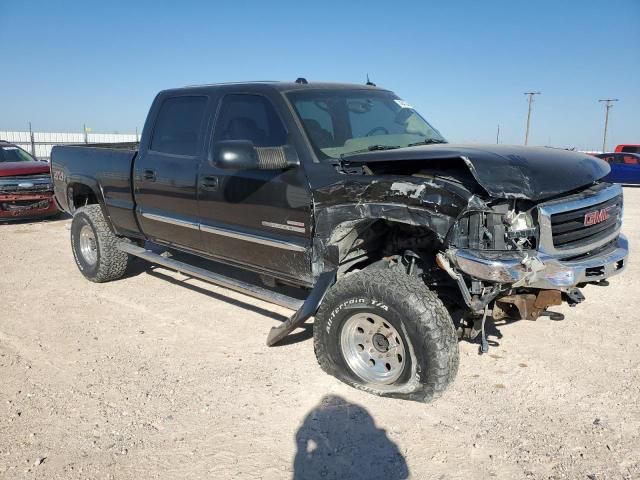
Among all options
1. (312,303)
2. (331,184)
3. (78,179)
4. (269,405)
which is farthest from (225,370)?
(78,179)

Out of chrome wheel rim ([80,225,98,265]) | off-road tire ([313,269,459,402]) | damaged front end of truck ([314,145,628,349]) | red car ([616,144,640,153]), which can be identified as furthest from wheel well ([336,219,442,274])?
red car ([616,144,640,153])

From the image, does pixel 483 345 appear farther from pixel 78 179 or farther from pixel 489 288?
pixel 78 179

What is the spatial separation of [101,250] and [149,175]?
4.81 ft

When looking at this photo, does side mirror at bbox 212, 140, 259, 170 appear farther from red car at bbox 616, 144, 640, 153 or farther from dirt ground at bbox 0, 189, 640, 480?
red car at bbox 616, 144, 640, 153

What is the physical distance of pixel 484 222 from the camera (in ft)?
9.98

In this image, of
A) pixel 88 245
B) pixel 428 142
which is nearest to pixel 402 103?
pixel 428 142

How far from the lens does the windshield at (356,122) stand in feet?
13.1

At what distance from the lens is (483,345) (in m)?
3.38

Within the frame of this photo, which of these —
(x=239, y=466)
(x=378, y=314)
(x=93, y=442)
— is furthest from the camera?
(x=378, y=314)

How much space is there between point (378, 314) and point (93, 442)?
1.78 metres

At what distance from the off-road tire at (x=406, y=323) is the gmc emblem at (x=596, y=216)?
1.04 m

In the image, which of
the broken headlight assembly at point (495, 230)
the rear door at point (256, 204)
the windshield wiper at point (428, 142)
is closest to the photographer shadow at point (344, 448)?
the rear door at point (256, 204)

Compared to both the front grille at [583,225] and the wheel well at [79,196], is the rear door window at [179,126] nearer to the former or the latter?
the wheel well at [79,196]

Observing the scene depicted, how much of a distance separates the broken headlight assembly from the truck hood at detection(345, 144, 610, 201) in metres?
0.14
